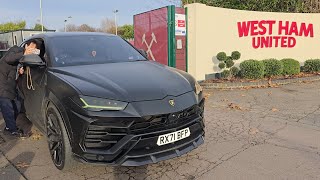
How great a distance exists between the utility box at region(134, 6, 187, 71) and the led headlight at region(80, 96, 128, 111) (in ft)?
22.1

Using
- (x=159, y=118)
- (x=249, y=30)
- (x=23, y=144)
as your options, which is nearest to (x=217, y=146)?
(x=159, y=118)

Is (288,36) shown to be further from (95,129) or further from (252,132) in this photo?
(95,129)

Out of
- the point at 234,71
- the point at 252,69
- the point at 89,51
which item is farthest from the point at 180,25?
the point at 89,51

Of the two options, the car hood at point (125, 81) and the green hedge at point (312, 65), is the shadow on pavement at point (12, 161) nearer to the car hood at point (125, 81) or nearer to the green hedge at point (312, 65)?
the car hood at point (125, 81)

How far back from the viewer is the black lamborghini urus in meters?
2.97

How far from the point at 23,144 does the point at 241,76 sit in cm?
733

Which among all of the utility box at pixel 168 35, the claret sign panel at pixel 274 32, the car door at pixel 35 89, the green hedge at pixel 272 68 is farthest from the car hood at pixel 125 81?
the claret sign panel at pixel 274 32

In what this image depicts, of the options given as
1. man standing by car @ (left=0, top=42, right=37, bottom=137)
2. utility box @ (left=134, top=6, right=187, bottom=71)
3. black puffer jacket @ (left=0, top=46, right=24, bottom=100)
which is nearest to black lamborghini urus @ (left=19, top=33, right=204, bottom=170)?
man standing by car @ (left=0, top=42, right=37, bottom=137)

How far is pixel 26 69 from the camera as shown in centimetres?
447

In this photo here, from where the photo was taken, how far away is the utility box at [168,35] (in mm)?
9469

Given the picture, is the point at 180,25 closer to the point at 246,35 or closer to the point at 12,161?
the point at 246,35

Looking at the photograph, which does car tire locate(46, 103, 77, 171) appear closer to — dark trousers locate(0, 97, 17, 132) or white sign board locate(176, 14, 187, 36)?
dark trousers locate(0, 97, 17, 132)

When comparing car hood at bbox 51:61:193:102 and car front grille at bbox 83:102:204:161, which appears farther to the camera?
car hood at bbox 51:61:193:102

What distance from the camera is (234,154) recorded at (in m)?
3.99
